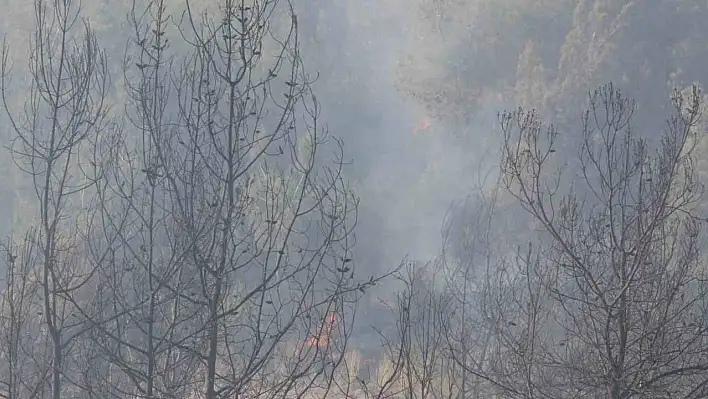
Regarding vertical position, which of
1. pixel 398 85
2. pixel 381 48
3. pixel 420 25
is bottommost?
pixel 398 85

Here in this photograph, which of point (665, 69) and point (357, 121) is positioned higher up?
point (357, 121)

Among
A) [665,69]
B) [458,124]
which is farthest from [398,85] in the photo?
[665,69]

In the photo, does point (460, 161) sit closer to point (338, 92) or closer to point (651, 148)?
point (338, 92)

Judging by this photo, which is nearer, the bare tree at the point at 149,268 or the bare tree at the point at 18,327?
the bare tree at the point at 149,268

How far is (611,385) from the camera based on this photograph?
4652 mm

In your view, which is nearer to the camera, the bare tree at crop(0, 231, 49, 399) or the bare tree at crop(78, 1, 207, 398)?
the bare tree at crop(78, 1, 207, 398)

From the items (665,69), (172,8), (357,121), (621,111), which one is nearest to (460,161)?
(357,121)

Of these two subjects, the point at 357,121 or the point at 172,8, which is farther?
the point at 357,121

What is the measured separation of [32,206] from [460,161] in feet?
34.4

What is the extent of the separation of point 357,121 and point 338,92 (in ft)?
4.06

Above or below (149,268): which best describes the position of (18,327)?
above

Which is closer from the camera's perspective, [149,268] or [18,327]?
[149,268]

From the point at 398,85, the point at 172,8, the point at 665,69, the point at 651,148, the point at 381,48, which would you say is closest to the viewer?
the point at 651,148

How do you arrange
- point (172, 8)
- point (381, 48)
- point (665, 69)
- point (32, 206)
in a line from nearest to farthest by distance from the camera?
1. point (665, 69)
2. point (172, 8)
3. point (32, 206)
4. point (381, 48)
